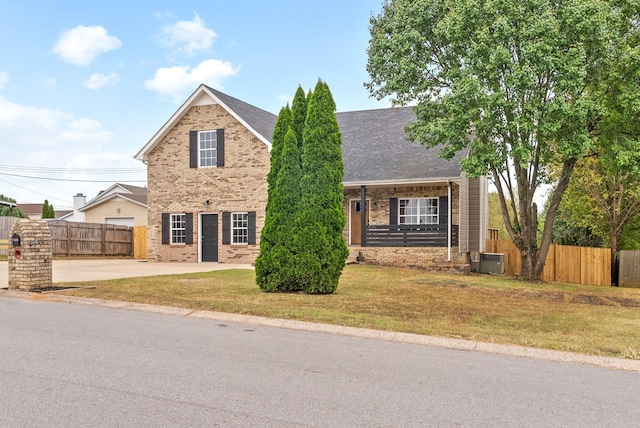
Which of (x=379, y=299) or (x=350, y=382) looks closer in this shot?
(x=350, y=382)

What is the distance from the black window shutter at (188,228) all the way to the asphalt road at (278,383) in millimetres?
16330

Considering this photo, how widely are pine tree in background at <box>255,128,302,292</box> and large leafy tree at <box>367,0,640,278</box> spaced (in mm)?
6911

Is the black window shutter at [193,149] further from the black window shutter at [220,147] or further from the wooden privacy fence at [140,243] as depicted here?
the wooden privacy fence at [140,243]

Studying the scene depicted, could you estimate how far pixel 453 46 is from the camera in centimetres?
1870

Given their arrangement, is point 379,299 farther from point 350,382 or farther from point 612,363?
point 350,382

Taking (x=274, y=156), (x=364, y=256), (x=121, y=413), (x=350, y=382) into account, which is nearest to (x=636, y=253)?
(x=364, y=256)

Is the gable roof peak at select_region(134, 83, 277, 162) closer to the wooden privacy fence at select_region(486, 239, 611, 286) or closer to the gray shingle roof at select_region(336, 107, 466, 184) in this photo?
the gray shingle roof at select_region(336, 107, 466, 184)

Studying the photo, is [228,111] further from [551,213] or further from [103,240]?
[551,213]

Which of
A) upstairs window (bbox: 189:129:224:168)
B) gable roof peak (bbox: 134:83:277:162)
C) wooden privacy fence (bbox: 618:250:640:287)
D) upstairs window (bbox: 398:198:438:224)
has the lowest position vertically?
wooden privacy fence (bbox: 618:250:640:287)

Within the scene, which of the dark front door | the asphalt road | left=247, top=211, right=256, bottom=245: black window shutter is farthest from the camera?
the dark front door

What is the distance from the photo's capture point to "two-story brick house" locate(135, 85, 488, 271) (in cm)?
2253

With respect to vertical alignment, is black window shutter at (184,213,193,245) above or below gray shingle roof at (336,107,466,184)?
below

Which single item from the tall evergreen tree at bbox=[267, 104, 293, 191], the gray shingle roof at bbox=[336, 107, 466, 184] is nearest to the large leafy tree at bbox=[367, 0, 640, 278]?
the gray shingle roof at bbox=[336, 107, 466, 184]

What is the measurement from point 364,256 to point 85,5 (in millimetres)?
13535
